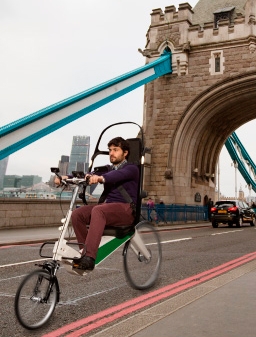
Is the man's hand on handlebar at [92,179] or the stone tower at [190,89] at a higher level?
the stone tower at [190,89]

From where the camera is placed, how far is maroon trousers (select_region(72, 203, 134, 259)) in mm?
3666

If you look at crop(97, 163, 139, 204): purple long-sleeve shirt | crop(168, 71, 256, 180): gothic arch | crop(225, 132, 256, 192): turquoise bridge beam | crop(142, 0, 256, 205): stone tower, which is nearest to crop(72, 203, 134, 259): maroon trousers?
crop(97, 163, 139, 204): purple long-sleeve shirt

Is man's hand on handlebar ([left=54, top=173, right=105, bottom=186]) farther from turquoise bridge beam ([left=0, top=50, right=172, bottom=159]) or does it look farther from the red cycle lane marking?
turquoise bridge beam ([left=0, top=50, right=172, bottom=159])

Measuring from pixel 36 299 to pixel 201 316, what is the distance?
4.63ft

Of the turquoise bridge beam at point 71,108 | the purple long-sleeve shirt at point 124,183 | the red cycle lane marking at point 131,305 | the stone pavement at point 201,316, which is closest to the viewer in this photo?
the stone pavement at point 201,316

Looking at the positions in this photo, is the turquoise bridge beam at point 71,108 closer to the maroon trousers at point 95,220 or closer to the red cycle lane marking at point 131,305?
the red cycle lane marking at point 131,305

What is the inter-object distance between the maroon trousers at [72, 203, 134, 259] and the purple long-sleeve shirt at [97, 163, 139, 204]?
14 cm

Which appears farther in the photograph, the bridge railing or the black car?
the bridge railing

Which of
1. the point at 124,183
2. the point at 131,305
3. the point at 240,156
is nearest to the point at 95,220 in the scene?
the point at 124,183

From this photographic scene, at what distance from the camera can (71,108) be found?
1895 centimetres

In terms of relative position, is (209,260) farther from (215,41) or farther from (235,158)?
(235,158)

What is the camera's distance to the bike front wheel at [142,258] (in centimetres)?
441

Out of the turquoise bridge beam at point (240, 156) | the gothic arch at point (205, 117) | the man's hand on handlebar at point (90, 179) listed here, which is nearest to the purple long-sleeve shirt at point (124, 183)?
the man's hand on handlebar at point (90, 179)

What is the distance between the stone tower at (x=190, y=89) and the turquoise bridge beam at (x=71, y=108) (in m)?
1.24
